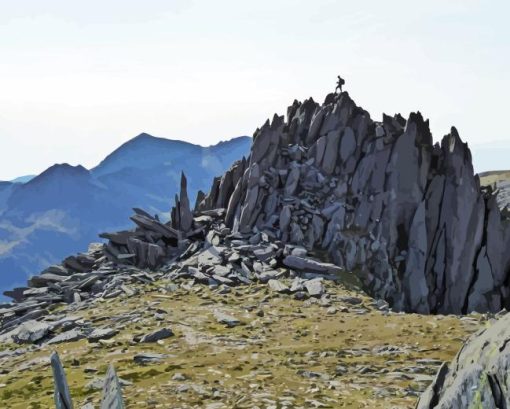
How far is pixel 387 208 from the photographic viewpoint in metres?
56.9

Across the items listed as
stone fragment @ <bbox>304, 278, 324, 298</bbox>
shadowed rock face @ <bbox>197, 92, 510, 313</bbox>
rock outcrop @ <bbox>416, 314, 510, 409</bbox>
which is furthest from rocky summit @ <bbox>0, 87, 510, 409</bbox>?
stone fragment @ <bbox>304, 278, 324, 298</bbox>

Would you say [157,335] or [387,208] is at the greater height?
[387,208]

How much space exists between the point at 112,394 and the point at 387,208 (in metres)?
48.2

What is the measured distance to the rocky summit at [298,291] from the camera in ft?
68.7

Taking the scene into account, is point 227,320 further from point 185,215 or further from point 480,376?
point 480,376

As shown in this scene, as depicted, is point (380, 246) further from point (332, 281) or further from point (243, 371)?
point (243, 371)

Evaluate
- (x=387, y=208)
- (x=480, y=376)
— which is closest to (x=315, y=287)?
(x=387, y=208)

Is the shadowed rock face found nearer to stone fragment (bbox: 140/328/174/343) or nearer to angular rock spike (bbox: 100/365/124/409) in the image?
stone fragment (bbox: 140/328/174/343)

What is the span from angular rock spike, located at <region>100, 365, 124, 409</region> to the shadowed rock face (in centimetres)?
3898

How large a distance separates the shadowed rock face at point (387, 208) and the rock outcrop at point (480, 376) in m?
38.3

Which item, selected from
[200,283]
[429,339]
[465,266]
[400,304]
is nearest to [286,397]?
[429,339]

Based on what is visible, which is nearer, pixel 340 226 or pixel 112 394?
pixel 112 394

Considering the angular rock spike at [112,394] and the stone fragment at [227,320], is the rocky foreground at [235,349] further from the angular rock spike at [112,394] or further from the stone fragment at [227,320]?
the angular rock spike at [112,394]

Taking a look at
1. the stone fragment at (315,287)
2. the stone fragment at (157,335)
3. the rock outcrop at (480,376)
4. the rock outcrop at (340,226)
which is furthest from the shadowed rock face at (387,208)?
the rock outcrop at (480,376)
